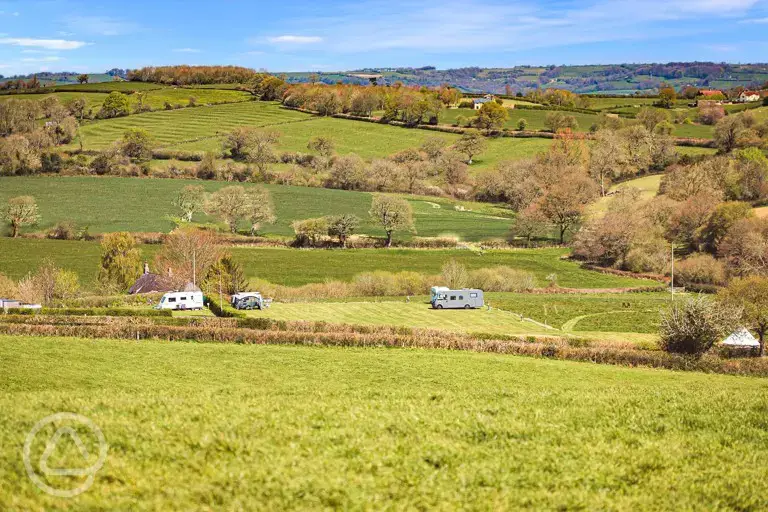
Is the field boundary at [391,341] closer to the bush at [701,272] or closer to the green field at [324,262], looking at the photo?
the green field at [324,262]

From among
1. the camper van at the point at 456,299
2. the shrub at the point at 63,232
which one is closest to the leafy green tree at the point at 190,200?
the shrub at the point at 63,232

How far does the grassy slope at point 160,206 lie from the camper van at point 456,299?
43.0 m

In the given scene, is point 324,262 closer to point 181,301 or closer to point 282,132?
point 181,301

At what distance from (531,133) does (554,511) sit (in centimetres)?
15356

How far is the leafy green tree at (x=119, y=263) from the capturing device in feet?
202

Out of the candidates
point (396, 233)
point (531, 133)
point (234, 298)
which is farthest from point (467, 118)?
point (234, 298)

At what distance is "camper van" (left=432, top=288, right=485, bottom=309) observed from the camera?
54500 millimetres

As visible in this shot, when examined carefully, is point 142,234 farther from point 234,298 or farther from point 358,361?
point 358,361

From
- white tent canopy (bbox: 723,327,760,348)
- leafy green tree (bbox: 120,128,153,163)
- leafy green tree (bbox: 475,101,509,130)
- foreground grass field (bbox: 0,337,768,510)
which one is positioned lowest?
white tent canopy (bbox: 723,327,760,348)

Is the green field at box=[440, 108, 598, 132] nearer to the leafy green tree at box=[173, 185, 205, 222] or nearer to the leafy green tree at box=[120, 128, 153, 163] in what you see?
the leafy green tree at box=[120, 128, 153, 163]

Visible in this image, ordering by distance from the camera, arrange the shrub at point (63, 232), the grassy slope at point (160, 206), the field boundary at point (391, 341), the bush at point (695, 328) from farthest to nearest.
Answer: the grassy slope at point (160, 206) → the shrub at point (63, 232) → the bush at point (695, 328) → the field boundary at point (391, 341)

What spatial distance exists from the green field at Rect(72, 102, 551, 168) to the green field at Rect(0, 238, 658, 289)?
206 feet

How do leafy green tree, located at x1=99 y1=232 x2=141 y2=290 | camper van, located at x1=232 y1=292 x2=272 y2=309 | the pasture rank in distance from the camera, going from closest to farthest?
the pasture < camper van, located at x1=232 y1=292 x2=272 y2=309 < leafy green tree, located at x1=99 y1=232 x2=141 y2=290

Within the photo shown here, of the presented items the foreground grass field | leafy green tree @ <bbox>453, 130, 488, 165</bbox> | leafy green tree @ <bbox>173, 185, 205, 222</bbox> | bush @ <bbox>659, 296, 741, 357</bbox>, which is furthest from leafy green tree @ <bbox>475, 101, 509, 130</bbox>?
the foreground grass field
